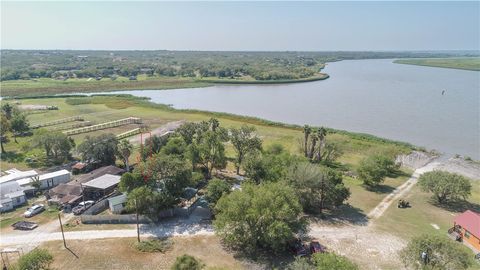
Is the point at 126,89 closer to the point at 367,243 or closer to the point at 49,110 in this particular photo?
the point at 49,110

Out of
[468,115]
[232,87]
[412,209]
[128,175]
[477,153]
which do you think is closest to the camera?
[128,175]

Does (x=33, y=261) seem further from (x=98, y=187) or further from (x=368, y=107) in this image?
(x=368, y=107)

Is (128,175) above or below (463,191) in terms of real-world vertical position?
above

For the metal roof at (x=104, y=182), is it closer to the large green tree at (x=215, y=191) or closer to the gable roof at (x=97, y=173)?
the gable roof at (x=97, y=173)

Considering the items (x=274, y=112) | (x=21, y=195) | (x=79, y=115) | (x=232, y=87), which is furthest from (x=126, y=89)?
(x=21, y=195)

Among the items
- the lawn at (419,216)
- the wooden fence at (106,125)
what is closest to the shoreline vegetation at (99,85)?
the wooden fence at (106,125)

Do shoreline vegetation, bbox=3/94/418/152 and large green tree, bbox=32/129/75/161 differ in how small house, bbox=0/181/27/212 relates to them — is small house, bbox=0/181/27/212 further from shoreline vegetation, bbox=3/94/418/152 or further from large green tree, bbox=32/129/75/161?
shoreline vegetation, bbox=3/94/418/152

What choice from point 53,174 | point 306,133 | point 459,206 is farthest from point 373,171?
point 53,174

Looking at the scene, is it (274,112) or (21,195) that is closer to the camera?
(21,195)
